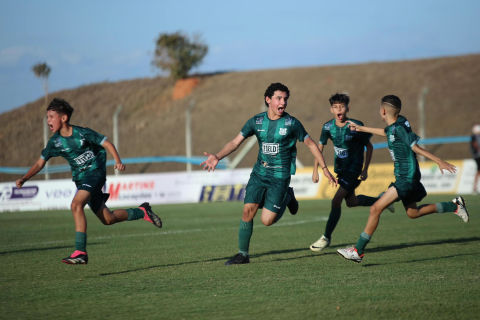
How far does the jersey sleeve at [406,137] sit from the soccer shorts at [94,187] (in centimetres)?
373

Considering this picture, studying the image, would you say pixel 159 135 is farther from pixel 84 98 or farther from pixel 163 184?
pixel 163 184

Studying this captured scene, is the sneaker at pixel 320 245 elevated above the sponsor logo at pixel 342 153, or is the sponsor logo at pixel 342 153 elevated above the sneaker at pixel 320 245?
the sponsor logo at pixel 342 153

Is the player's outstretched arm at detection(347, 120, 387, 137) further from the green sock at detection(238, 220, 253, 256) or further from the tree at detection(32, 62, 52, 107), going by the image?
the tree at detection(32, 62, 52, 107)

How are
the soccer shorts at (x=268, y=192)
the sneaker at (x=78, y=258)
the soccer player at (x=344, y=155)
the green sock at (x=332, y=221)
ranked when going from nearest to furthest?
the sneaker at (x=78, y=258) → the soccer shorts at (x=268, y=192) → the green sock at (x=332, y=221) → the soccer player at (x=344, y=155)

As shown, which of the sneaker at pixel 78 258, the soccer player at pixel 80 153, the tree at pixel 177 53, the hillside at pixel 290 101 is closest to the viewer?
the sneaker at pixel 78 258

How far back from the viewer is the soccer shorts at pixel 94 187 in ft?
23.5

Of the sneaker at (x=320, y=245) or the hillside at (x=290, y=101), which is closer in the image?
the sneaker at (x=320, y=245)

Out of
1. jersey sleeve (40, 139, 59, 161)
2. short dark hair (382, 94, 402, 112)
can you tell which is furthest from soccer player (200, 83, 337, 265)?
jersey sleeve (40, 139, 59, 161)

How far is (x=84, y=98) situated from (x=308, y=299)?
150 feet

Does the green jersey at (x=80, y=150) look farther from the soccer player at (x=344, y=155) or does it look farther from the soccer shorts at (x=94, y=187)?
the soccer player at (x=344, y=155)

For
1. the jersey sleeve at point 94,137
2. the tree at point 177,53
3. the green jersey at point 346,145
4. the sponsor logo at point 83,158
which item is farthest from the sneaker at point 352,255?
the tree at point 177,53

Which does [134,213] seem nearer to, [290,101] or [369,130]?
[369,130]

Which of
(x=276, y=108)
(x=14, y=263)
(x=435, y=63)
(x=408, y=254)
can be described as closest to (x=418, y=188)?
(x=408, y=254)

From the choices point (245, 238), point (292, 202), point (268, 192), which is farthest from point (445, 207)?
point (245, 238)
